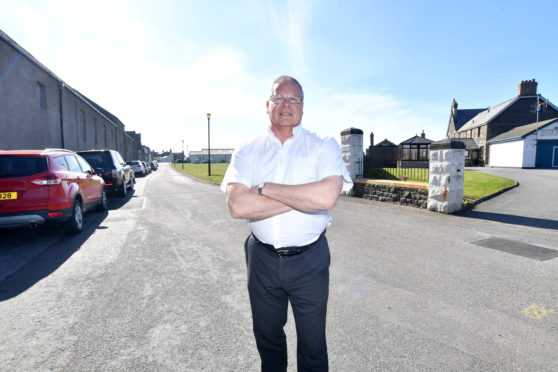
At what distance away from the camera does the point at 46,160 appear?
568cm

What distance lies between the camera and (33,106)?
14.3 meters

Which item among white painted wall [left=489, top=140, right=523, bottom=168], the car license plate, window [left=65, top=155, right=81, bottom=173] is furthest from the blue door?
the car license plate

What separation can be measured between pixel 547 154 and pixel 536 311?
36.5 meters

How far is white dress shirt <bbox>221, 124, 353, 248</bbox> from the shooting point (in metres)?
1.77

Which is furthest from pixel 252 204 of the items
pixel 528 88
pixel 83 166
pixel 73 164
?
pixel 528 88

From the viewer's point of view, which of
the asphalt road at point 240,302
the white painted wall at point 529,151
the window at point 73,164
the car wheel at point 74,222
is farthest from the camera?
the white painted wall at point 529,151

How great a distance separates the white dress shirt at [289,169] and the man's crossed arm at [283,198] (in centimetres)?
7

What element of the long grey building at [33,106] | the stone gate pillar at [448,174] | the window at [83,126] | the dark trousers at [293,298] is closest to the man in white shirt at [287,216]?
the dark trousers at [293,298]

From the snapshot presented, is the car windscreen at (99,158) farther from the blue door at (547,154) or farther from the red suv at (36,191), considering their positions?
the blue door at (547,154)

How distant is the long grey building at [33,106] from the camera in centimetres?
1197

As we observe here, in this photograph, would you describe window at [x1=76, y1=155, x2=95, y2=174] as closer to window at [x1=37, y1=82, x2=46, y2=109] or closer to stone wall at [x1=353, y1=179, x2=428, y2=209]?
stone wall at [x1=353, y1=179, x2=428, y2=209]

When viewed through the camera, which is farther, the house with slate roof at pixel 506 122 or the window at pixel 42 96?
the house with slate roof at pixel 506 122

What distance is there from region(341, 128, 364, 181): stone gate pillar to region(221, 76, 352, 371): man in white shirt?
9615 mm

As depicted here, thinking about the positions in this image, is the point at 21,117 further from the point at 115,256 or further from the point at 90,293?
the point at 90,293
